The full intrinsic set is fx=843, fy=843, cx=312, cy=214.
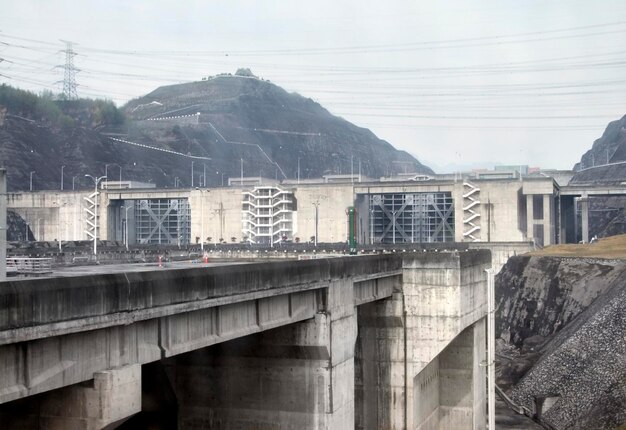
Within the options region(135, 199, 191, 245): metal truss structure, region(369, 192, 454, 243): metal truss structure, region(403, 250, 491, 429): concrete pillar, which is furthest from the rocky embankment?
region(135, 199, 191, 245): metal truss structure

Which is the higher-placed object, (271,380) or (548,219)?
(548,219)

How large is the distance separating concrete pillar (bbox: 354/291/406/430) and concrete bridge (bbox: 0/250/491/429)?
0.19ft

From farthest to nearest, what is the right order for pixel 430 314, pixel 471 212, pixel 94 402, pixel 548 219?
pixel 548 219 → pixel 471 212 → pixel 430 314 → pixel 94 402

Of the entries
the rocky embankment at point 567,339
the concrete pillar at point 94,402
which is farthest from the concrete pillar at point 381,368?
the concrete pillar at point 94,402

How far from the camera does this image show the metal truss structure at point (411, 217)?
12556 cm

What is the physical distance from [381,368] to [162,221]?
350 ft

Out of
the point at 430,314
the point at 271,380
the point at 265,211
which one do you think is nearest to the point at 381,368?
the point at 430,314

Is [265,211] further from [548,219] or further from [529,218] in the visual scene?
[548,219]

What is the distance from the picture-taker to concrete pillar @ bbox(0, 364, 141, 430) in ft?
54.7

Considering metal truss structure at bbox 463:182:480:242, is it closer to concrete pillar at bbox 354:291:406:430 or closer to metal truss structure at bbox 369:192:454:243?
metal truss structure at bbox 369:192:454:243

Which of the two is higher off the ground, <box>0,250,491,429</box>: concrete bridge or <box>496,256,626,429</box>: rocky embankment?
<box>0,250,491,429</box>: concrete bridge

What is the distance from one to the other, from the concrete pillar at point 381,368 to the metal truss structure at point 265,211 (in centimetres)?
8423

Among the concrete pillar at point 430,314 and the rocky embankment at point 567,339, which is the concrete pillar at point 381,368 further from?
the rocky embankment at point 567,339

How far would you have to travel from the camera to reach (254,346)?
90.4ft
